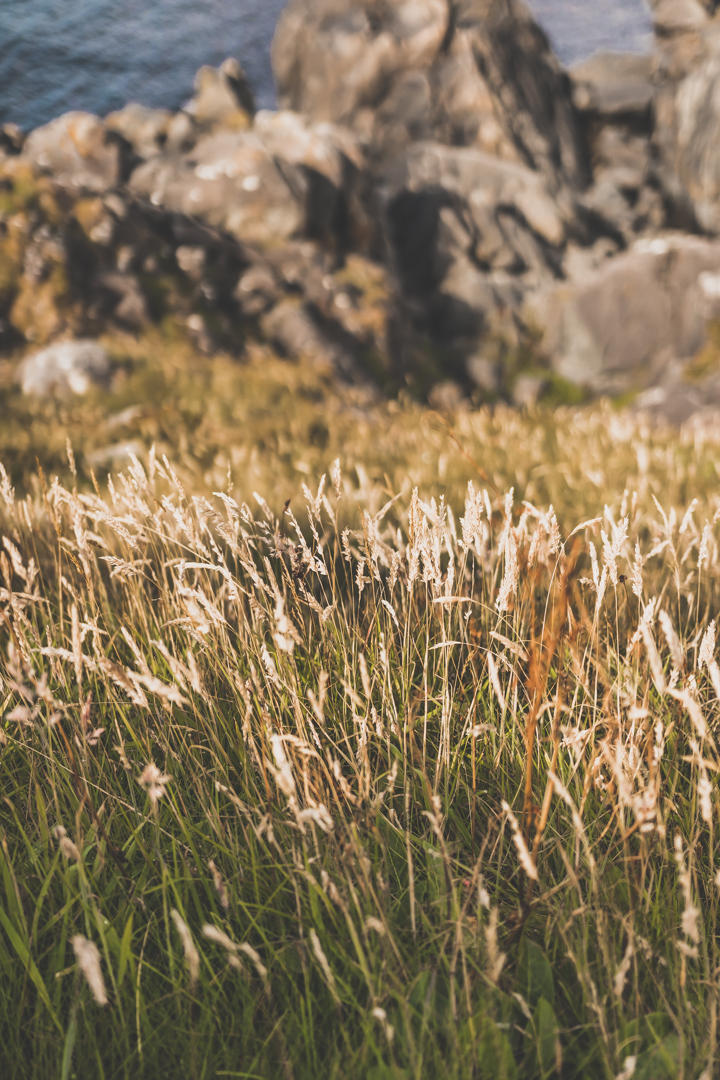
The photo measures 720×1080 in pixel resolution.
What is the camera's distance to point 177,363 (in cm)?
891

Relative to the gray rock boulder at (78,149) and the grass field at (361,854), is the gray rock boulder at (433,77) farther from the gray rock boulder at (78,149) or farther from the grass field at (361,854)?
the grass field at (361,854)

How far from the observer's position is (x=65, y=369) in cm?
831

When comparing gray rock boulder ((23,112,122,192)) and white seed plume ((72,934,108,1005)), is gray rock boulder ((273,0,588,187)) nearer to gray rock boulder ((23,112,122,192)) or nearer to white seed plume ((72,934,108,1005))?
gray rock boulder ((23,112,122,192))

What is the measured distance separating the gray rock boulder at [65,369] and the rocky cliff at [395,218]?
3.34ft

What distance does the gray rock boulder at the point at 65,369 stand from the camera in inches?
320

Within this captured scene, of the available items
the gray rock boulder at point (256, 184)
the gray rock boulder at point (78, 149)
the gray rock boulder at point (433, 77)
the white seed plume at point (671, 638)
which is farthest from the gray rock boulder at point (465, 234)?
the white seed plume at point (671, 638)

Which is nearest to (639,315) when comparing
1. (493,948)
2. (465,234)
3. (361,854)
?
(465,234)

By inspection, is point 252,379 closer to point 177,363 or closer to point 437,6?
point 177,363

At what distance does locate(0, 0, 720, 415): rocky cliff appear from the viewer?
10.9 metres

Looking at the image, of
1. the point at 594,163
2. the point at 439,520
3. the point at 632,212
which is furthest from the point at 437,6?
the point at 439,520

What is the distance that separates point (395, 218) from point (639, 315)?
9218 millimetres

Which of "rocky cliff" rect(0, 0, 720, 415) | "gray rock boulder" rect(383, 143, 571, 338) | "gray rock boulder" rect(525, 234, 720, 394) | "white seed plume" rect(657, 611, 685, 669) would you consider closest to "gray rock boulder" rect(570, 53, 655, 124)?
"rocky cliff" rect(0, 0, 720, 415)

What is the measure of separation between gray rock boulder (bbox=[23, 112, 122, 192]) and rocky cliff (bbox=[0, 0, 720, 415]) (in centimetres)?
5

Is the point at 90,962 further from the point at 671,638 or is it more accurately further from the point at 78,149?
the point at 78,149
